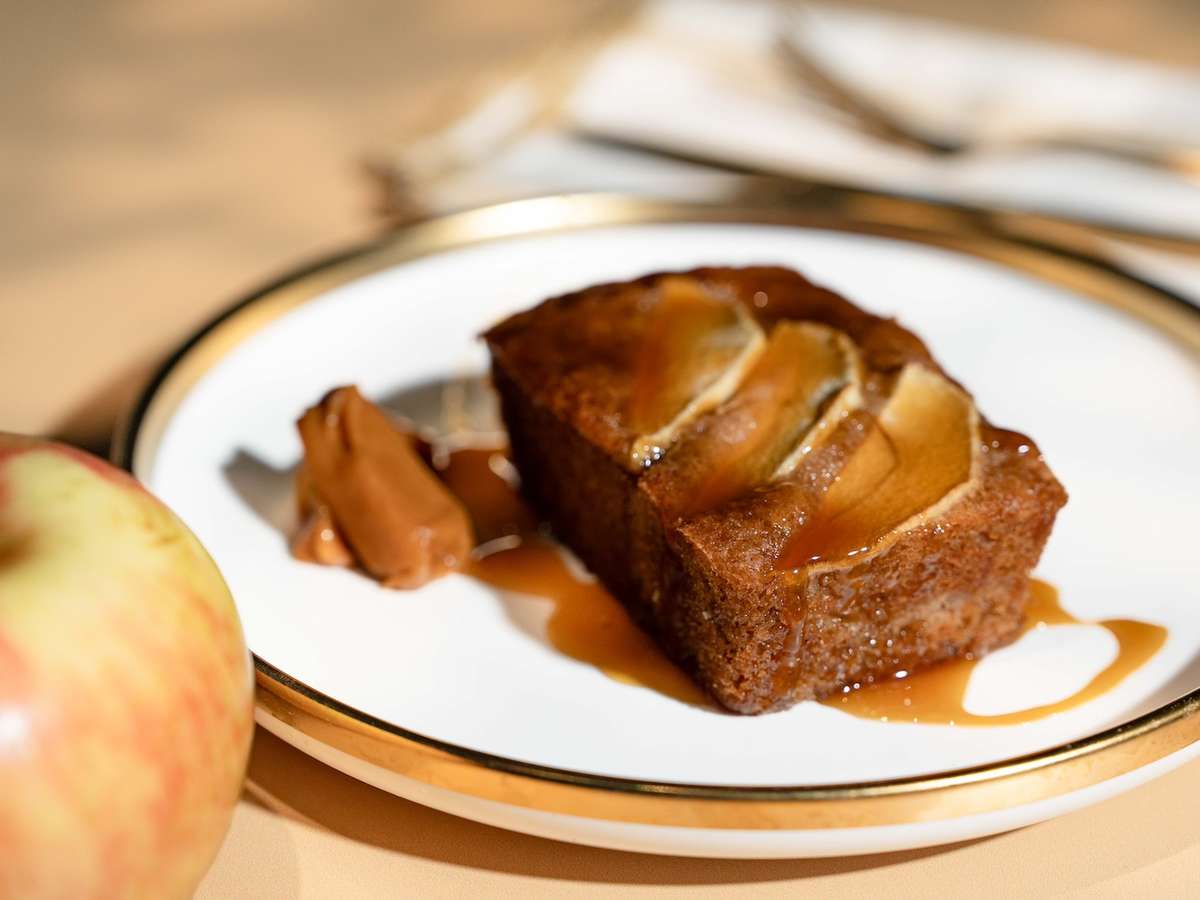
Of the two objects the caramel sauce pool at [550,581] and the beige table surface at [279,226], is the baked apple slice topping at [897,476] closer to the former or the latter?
the caramel sauce pool at [550,581]

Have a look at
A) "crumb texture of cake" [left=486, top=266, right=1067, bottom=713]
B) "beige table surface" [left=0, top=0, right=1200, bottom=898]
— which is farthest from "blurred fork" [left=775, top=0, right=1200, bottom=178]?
"crumb texture of cake" [left=486, top=266, right=1067, bottom=713]

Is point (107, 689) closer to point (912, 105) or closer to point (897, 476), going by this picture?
point (897, 476)

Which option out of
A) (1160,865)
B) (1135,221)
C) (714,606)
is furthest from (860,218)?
(1160,865)

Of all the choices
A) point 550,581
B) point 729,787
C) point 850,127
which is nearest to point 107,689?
point 729,787

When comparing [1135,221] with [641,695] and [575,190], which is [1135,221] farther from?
[641,695]

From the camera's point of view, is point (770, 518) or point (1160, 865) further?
point (770, 518)

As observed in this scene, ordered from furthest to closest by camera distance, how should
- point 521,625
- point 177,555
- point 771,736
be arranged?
1. point 521,625
2. point 771,736
3. point 177,555

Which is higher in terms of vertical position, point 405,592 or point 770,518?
point 770,518
